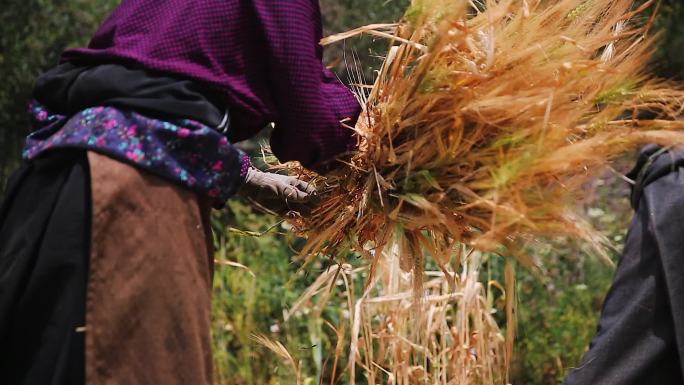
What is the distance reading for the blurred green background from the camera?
3574mm

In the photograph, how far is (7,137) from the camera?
Result: 17.7 feet

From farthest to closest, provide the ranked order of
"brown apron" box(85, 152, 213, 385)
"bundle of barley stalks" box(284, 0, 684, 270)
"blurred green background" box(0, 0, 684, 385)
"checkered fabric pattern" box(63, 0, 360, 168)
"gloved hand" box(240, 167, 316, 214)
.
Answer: "blurred green background" box(0, 0, 684, 385), "gloved hand" box(240, 167, 316, 214), "bundle of barley stalks" box(284, 0, 684, 270), "checkered fabric pattern" box(63, 0, 360, 168), "brown apron" box(85, 152, 213, 385)

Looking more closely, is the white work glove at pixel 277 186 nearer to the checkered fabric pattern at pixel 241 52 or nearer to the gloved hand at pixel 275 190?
the gloved hand at pixel 275 190

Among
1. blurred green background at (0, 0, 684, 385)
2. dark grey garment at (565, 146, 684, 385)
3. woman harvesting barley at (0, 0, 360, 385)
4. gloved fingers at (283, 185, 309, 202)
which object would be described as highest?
woman harvesting barley at (0, 0, 360, 385)

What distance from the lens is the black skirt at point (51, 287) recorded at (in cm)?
160

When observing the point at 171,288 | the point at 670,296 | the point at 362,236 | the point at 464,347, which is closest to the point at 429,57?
the point at 362,236

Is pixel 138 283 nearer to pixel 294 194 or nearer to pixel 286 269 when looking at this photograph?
pixel 294 194

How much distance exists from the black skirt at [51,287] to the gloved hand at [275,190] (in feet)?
1.40

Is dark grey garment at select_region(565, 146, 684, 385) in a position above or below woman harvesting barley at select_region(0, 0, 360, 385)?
below

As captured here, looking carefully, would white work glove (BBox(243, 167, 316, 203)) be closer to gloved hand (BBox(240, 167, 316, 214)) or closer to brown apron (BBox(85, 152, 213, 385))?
gloved hand (BBox(240, 167, 316, 214))

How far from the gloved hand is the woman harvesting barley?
21 cm

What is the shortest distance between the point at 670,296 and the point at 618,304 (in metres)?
0.16

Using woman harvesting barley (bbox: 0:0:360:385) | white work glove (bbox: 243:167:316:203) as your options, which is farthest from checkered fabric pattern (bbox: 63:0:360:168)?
white work glove (bbox: 243:167:316:203)

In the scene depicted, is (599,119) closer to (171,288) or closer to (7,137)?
(171,288)
